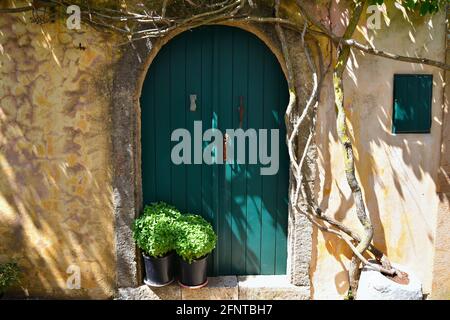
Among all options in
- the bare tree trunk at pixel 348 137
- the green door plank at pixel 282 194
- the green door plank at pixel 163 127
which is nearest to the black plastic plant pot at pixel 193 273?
the green door plank at pixel 163 127

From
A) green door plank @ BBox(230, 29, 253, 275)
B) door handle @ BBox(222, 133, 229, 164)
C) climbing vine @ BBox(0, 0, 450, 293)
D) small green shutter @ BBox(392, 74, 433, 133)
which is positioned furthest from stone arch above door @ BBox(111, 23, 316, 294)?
small green shutter @ BBox(392, 74, 433, 133)

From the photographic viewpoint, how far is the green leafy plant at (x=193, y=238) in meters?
3.58

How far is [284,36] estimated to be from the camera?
3.65 meters

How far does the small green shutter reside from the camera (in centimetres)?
376

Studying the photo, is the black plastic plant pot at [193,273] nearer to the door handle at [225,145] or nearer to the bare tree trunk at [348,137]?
the door handle at [225,145]

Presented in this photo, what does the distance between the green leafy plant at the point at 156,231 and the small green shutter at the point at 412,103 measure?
2.01m

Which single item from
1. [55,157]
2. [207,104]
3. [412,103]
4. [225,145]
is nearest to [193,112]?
[207,104]

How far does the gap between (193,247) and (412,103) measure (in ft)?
7.05

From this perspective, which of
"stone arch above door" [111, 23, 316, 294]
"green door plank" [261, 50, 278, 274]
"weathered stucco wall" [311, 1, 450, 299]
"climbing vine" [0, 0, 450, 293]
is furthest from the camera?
"green door plank" [261, 50, 278, 274]

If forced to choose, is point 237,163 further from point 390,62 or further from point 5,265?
point 5,265

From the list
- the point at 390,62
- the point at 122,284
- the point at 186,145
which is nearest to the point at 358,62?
the point at 390,62

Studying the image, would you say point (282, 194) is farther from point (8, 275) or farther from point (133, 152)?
point (8, 275)

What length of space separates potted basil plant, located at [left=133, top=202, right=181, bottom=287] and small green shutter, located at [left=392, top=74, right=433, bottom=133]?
6.59 feet

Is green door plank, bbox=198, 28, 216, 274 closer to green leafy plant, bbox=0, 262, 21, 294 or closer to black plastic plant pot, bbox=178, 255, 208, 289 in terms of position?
black plastic plant pot, bbox=178, 255, 208, 289
